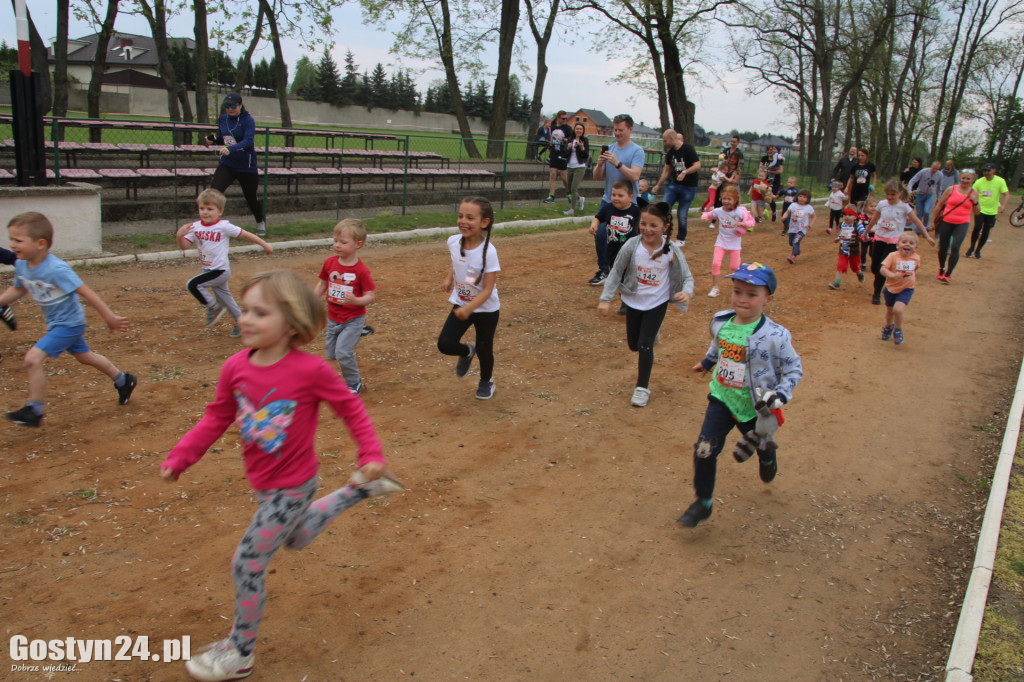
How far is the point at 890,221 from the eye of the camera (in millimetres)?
10586

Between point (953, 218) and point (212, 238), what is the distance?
40.1 ft

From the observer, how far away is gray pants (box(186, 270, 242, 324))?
6996 millimetres

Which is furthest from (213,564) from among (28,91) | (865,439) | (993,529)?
(28,91)

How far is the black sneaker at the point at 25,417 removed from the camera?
5.15 meters

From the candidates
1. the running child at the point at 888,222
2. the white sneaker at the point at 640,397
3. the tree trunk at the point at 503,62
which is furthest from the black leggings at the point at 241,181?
the tree trunk at the point at 503,62

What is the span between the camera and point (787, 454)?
575 centimetres

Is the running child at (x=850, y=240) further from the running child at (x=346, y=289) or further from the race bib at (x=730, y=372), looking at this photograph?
the running child at (x=346, y=289)

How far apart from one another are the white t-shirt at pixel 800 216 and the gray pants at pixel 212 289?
35.4ft

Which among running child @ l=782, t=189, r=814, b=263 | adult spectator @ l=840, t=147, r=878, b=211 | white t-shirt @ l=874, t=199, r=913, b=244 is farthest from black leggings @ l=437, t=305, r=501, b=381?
adult spectator @ l=840, t=147, r=878, b=211

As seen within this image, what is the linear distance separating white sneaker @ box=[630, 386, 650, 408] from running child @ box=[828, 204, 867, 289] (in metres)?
6.95

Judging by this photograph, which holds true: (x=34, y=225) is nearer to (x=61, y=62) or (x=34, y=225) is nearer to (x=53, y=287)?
(x=53, y=287)

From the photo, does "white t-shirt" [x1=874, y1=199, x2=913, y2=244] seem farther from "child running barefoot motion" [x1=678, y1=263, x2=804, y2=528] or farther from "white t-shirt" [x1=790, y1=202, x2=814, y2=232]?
"child running barefoot motion" [x1=678, y1=263, x2=804, y2=528]

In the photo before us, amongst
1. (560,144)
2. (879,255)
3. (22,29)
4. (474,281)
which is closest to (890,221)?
(879,255)

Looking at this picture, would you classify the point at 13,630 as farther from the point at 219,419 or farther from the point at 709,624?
the point at 709,624
